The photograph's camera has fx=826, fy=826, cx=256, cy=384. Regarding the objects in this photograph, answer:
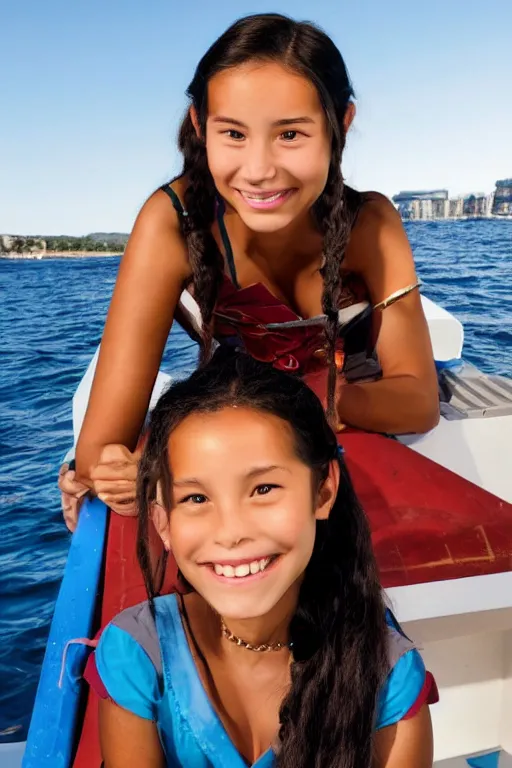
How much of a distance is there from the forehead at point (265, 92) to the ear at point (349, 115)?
115 mm

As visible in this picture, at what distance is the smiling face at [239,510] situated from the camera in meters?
1.10

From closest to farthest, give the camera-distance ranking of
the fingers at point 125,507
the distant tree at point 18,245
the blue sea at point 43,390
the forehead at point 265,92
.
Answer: the forehead at point 265,92 → the fingers at point 125,507 → the blue sea at point 43,390 → the distant tree at point 18,245

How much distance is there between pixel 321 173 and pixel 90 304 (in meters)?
15.4

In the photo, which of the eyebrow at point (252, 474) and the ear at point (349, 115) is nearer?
the eyebrow at point (252, 474)

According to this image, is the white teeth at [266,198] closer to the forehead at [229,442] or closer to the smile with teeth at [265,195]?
the smile with teeth at [265,195]

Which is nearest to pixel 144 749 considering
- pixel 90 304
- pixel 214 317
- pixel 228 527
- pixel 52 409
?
pixel 228 527

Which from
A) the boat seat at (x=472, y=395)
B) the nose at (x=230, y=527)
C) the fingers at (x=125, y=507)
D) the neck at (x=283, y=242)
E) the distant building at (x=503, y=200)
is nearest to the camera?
the nose at (x=230, y=527)

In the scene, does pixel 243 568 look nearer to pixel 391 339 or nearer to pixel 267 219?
pixel 267 219

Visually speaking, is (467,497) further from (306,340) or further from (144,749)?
(144,749)

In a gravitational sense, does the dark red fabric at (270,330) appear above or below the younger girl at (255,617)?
above

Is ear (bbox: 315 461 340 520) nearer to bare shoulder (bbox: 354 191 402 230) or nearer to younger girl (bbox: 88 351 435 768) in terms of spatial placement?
younger girl (bbox: 88 351 435 768)

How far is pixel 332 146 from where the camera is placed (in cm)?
152

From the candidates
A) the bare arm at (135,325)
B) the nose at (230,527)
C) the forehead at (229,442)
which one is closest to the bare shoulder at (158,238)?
the bare arm at (135,325)

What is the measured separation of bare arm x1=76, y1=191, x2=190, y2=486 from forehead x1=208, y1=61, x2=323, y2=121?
0.97 ft
